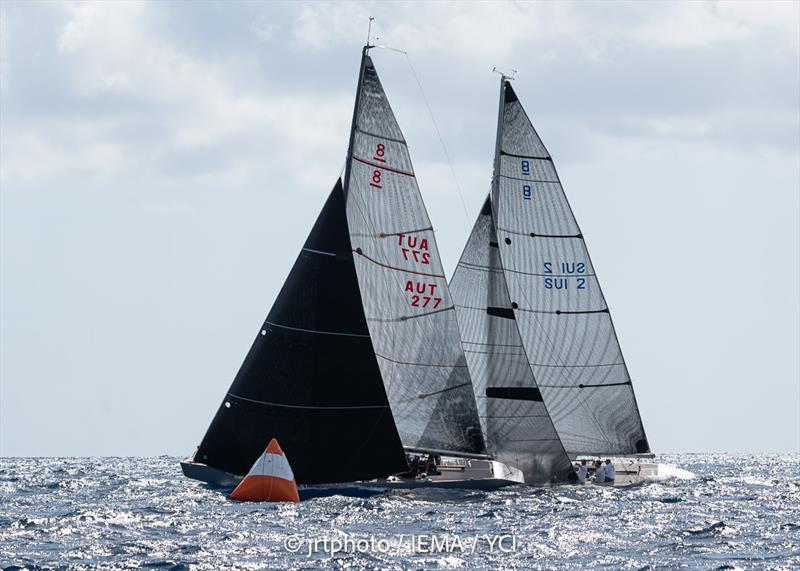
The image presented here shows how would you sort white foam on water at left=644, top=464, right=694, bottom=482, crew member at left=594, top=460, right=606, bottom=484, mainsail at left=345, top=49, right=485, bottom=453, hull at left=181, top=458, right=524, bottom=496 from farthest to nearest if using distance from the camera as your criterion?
1. white foam on water at left=644, top=464, right=694, bottom=482
2. crew member at left=594, top=460, right=606, bottom=484
3. mainsail at left=345, top=49, right=485, bottom=453
4. hull at left=181, top=458, right=524, bottom=496

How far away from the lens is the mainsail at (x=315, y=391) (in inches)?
1586

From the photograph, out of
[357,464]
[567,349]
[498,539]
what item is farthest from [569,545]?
[567,349]

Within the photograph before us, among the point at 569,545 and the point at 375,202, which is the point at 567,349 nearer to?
the point at 375,202

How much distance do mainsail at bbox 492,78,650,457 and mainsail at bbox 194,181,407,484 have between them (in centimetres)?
866

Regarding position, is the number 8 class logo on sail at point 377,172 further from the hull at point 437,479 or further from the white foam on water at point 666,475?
Answer: the white foam on water at point 666,475

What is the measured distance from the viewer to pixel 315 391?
4038 cm

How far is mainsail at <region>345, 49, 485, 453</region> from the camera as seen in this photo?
4300cm

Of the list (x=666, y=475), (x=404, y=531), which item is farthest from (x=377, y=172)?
(x=666, y=475)

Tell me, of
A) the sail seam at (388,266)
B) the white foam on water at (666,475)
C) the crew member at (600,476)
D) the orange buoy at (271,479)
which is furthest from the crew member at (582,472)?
the orange buoy at (271,479)

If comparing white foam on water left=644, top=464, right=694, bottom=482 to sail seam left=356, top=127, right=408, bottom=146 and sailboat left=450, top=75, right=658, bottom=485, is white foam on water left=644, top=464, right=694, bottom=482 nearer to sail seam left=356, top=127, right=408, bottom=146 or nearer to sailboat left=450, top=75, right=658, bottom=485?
sailboat left=450, top=75, right=658, bottom=485

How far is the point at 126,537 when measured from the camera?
32.8 metres

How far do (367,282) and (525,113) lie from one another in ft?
33.0

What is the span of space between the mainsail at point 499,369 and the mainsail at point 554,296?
3.43 ft

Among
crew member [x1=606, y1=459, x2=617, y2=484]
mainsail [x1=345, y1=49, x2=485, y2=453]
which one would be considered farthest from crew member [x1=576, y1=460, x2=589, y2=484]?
mainsail [x1=345, y1=49, x2=485, y2=453]
